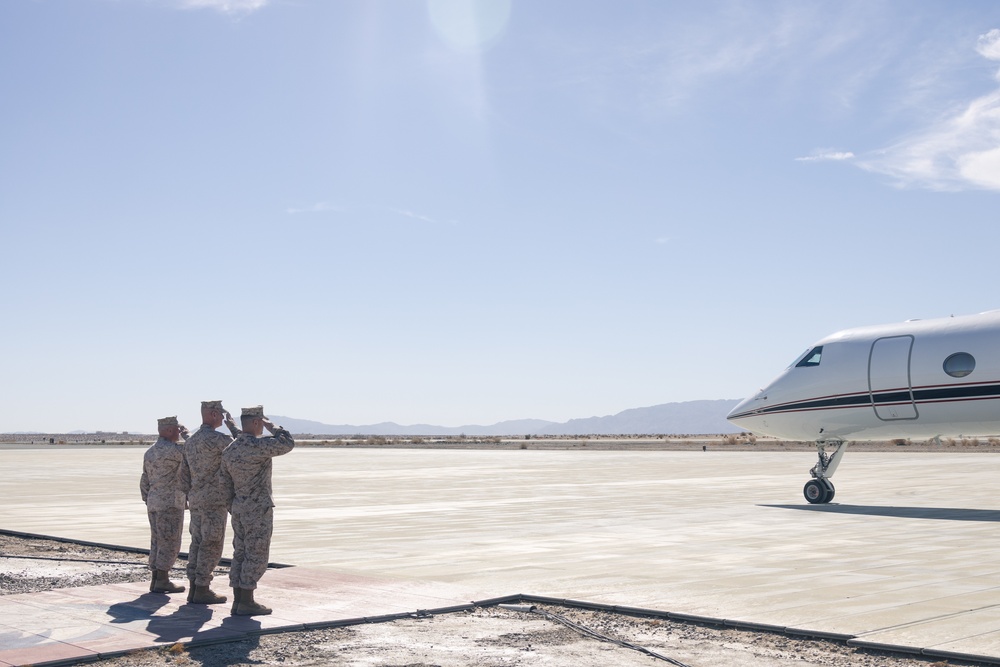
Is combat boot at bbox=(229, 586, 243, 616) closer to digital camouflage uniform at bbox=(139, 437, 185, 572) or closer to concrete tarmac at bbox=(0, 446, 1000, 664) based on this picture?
digital camouflage uniform at bbox=(139, 437, 185, 572)

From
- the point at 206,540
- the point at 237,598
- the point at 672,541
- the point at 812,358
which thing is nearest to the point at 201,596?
the point at 206,540

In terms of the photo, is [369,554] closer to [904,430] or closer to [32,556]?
[32,556]

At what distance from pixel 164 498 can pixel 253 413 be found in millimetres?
2310

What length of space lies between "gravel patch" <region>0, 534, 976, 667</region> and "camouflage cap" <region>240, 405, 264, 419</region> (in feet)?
7.81

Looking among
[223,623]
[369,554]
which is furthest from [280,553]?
[223,623]

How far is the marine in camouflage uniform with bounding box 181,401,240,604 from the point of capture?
37.5 feet

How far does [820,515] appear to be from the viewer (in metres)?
22.1

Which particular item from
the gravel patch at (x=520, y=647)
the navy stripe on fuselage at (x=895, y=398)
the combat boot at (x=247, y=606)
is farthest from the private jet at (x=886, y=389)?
the combat boot at (x=247, y=606)

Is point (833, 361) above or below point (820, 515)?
above

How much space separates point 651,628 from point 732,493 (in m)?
19.7

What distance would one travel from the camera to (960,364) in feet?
73.6

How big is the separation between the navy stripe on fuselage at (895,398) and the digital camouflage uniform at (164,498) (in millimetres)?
17120

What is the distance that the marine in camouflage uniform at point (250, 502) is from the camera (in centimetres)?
1062

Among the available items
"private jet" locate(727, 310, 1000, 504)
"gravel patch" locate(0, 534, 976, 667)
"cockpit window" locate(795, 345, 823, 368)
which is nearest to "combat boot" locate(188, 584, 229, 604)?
"gravel patch" locate(0, 534, 976, 667)
